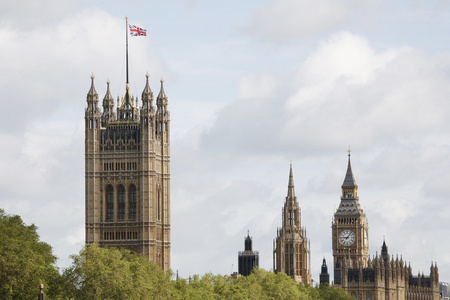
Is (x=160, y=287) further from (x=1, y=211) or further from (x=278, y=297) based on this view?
(x=278, y=297)

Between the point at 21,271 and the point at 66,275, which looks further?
the point at 66,275

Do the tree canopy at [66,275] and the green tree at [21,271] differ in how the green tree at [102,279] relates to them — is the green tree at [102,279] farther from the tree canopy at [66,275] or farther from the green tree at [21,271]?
the green tree at [21,271]

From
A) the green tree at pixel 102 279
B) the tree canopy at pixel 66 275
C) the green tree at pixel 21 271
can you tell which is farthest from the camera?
the green tree at pixel 102 279

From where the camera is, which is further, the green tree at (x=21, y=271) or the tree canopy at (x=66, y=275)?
the tree canopy at (x=66, y=275)

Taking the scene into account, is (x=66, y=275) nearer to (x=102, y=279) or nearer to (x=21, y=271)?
(x=102, y=279)

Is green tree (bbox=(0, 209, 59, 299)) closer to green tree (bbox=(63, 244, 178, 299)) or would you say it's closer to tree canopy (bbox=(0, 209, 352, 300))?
tree canopy (bbox=(0, 209, 352, 300))

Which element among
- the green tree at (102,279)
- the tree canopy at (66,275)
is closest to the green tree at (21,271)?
the tree canopy at (66,275)

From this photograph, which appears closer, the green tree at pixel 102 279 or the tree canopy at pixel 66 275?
the tree canopy at pixel 66 275

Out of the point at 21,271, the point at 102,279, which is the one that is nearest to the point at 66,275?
the point at 102,279

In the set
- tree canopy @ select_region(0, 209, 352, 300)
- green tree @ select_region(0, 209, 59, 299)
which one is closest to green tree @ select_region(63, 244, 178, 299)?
tree canopy @ select_region(0, 209, 352, 300)

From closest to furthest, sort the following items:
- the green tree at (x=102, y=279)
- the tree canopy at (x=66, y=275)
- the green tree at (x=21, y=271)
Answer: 1. the green tree at (x=21, y=271)
2. the tree canopy at (x=66, y=275)
3. the green tree at (x=102, y=279)

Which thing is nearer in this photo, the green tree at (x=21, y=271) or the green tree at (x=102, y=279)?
the green tree at (x=21, y=271)

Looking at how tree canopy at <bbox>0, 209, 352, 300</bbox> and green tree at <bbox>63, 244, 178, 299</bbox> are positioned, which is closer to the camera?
tree canopy at <bbox>0, 209, 352, 300</bbox>

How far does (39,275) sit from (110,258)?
10465 millimetres
